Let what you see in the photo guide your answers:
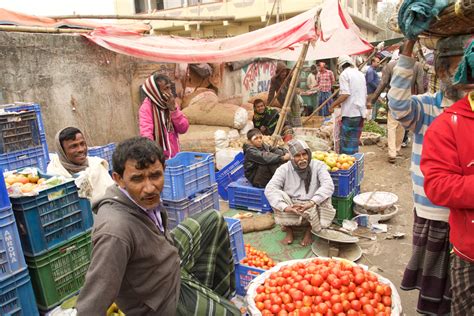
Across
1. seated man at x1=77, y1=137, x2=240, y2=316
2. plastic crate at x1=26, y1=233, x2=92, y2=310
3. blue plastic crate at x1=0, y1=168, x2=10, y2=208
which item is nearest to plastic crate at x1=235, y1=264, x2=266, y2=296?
seated man at x1=77, y1=137, x2=240, y2=316

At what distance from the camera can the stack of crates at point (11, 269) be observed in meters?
2.37

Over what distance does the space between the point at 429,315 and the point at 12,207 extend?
2.80 m

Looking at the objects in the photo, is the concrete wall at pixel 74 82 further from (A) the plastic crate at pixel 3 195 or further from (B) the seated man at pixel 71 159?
(A) the plastic crate at pixel 3 195

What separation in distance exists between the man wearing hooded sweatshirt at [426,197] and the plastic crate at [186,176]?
221 cm

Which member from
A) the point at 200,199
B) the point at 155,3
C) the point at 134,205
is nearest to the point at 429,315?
the point at 134,205

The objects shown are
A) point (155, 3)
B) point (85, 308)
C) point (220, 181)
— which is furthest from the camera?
point (155, 3)

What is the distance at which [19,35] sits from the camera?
19.4ft

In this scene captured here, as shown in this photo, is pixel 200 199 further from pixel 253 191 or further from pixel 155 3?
pixel 155 3

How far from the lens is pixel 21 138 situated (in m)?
4.48

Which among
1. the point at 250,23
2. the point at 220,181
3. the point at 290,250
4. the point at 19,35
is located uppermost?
the point at 250,23

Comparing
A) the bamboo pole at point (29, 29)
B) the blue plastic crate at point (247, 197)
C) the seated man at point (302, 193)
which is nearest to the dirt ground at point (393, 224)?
the seated man at point (302, 193)

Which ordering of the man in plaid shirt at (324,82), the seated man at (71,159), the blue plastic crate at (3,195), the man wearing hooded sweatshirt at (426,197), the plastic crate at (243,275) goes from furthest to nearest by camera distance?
the man in plaid shirt at (324,82), the seated man at (71,159), the plastic crate at (243,275), the blue plastic crate at (3,195), the man wearing hooded sweatshirt at (426,197)

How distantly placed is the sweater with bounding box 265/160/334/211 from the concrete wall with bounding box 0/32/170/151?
13.4 feet

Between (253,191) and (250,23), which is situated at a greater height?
(250,23)
